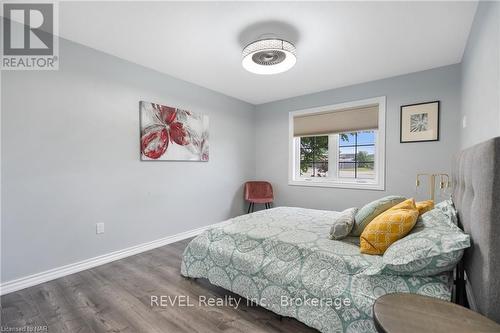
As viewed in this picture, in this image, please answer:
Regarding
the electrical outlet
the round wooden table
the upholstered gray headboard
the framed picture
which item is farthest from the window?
the electrical outlet

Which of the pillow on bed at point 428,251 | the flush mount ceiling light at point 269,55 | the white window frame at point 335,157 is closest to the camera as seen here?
the pillow on bed at point 428,251

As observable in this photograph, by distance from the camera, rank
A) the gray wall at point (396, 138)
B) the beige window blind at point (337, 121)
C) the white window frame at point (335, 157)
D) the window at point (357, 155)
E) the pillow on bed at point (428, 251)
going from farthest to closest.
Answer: the window at point (357, 155), the beige window blind at point (337, 121), the white window frame at point (335, 157), the gray wall at point (396, 138), the pillow on bed at point (428, 251)

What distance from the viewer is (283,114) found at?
4.35 meters

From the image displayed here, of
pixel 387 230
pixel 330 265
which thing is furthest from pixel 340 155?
pixel 330 265

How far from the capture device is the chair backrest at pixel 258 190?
427cm

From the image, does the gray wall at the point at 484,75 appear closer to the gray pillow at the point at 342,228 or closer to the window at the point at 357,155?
the gray pillow at the point at 342,228

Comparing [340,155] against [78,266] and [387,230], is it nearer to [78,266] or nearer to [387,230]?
[387,230]

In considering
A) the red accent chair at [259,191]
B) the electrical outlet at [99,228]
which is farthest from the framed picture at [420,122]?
the electrical outlet at [99,228]

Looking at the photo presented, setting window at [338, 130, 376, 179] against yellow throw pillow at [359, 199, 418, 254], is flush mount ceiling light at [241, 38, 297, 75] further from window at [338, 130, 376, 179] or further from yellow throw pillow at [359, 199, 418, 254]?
window at [338, 130, 376, 179]

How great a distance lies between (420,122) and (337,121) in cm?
112

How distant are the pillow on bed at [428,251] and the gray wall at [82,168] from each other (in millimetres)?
2760

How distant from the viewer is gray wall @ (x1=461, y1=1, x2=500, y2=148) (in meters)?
1.38

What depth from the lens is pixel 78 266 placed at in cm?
236

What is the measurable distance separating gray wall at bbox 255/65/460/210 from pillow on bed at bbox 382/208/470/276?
2.12m
